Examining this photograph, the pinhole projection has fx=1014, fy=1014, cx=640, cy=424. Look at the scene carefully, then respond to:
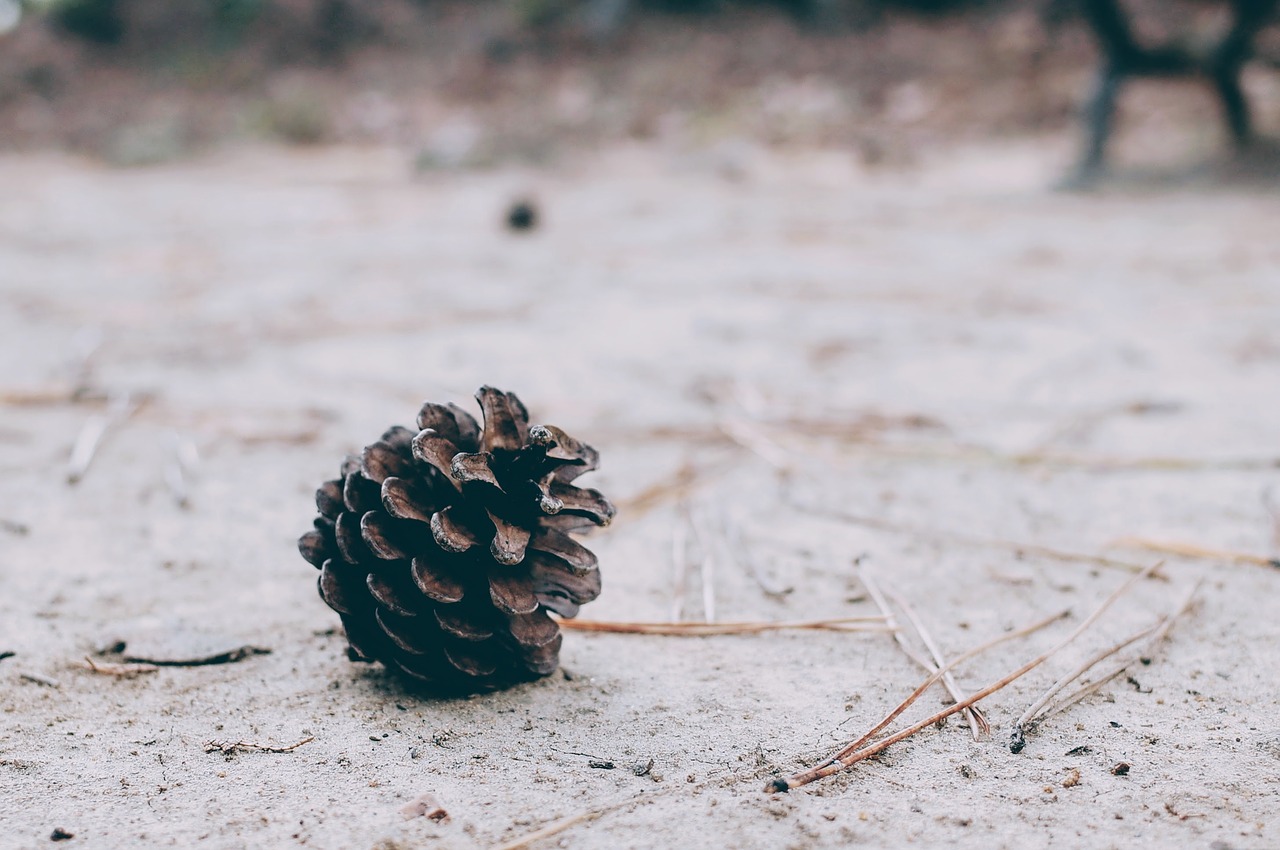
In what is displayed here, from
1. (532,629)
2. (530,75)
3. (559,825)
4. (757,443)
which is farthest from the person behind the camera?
(530,75)

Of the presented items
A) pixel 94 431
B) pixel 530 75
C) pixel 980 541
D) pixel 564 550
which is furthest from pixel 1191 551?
pixel 530 75

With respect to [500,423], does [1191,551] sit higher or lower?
lower

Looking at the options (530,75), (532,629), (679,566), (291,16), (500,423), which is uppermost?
(291,16)

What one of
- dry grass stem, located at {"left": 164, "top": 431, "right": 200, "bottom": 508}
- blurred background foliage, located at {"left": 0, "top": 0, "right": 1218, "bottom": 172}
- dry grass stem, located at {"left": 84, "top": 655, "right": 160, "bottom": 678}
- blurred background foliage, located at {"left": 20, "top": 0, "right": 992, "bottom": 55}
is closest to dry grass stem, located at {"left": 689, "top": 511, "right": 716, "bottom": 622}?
dry grass stem, located at {"left": 84, "top": 655, "right": 160, "bottom": 678}

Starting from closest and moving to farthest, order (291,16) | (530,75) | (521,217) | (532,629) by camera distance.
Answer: (532,629) → (521,217) → (530,75) → (291,16)

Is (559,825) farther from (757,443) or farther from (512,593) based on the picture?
(757,443)

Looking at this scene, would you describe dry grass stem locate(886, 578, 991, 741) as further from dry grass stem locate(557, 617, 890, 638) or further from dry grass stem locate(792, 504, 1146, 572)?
dry grass stem locate(792, 504, 1146, 572)

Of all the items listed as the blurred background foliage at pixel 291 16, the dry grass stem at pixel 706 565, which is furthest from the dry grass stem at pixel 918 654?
the blurred background foliage at pixel 291 16

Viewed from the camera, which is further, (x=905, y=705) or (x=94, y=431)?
(x=94, y=431)
